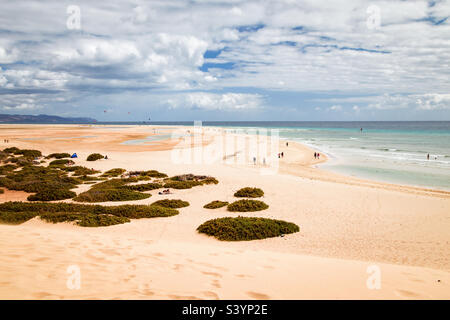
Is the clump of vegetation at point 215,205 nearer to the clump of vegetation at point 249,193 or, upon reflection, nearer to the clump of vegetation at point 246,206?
the clump of vegetation at point 246,206

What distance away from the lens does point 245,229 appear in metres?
11.1

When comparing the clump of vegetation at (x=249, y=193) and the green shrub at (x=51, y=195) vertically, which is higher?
the green shrub at (x=51, y=195)

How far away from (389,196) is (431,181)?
444 inches

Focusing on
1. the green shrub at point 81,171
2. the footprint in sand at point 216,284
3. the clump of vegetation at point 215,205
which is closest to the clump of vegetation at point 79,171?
the green shrub at point 81,171

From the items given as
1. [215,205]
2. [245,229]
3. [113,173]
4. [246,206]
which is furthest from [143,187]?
[245,229]

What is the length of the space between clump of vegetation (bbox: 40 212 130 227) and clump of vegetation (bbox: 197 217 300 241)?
384 centimetres

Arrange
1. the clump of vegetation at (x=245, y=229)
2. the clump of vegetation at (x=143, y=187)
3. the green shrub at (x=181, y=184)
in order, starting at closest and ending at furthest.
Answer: the clump of vegetation at (x=245, y=229) → the clump of vegetation at (x=143, y=187) → the green shrub at (x=181, y=184)

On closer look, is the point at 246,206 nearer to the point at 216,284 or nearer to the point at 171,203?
the point at 171,203

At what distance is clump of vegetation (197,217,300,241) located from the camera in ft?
35.4

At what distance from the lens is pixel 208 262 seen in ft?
24.6

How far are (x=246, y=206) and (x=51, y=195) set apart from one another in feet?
37.4

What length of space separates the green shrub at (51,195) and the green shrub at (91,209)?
2.39 metres

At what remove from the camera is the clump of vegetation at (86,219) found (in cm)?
1174

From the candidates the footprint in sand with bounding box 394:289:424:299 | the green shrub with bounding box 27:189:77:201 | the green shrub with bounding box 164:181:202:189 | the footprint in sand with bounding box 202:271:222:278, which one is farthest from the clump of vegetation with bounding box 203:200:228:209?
the footprint in sand with bounding box 394:289:424:299
